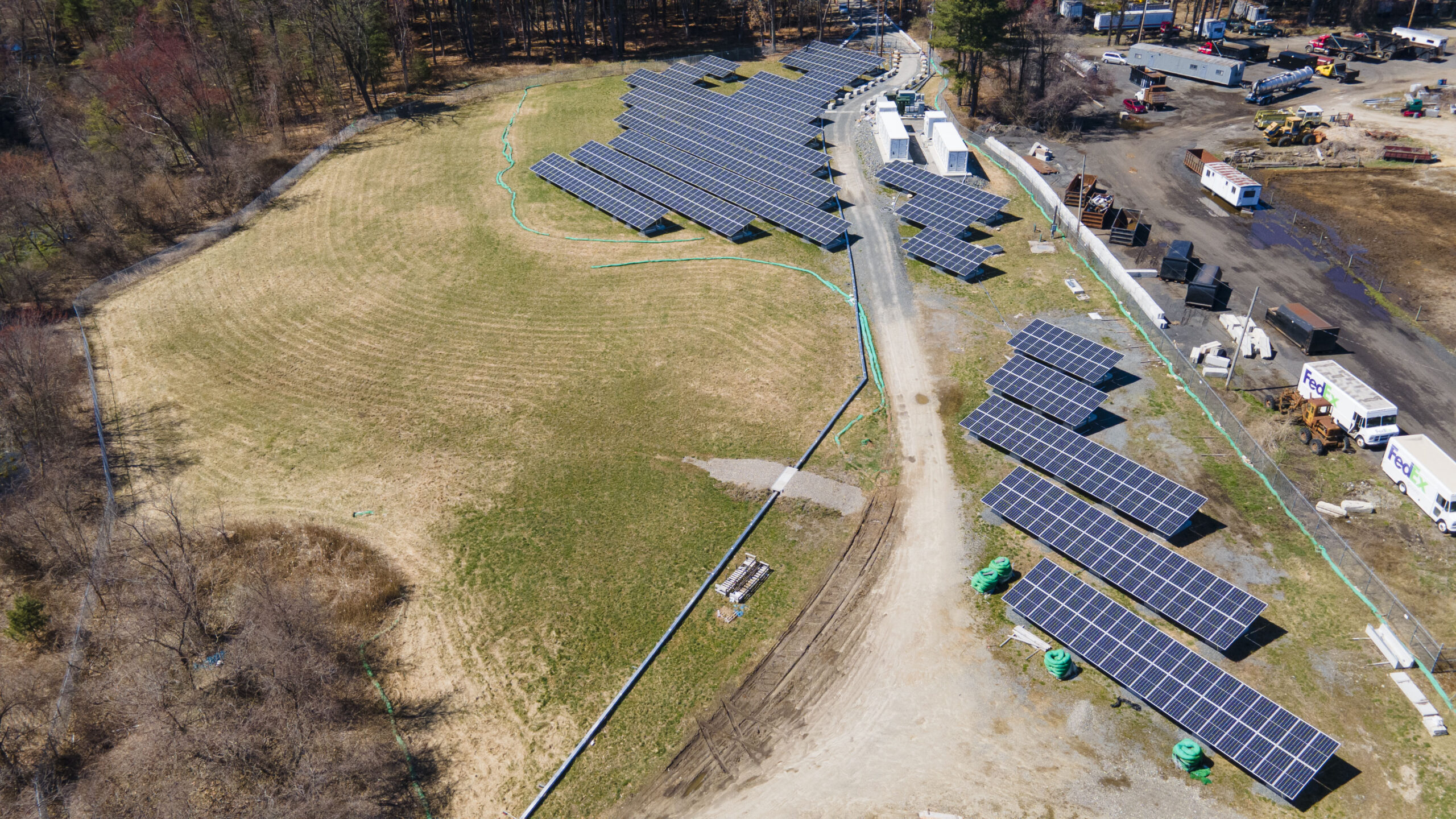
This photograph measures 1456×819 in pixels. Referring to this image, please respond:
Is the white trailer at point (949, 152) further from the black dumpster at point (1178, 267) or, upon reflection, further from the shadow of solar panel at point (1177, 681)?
the shadow of solar panel at point (1177, 681)

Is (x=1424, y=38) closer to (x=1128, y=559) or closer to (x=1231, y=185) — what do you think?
→ (x=1231, y=185)

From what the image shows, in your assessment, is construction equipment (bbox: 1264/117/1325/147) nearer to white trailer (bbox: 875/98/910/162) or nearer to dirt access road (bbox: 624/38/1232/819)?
white trailer (bbox: 875/98/910/162)

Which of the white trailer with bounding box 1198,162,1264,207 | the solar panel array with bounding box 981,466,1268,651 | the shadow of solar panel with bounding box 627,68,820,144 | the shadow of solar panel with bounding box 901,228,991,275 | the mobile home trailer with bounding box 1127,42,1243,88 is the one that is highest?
the mobile home trailer with bounding box 1127,42,1243,88

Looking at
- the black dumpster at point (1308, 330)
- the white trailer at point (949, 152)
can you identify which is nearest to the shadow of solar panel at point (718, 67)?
the white trailer at point (949, 152)

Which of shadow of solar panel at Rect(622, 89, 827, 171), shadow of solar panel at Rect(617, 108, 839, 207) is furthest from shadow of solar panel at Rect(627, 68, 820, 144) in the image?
shadow of solar panel at Rect(617, 108, 839, 207)

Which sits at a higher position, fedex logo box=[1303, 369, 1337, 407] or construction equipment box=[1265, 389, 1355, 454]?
fedex logo box=[1303, 369, 1337, 407]

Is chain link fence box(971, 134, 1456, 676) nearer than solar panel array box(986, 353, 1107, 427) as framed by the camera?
Yes
